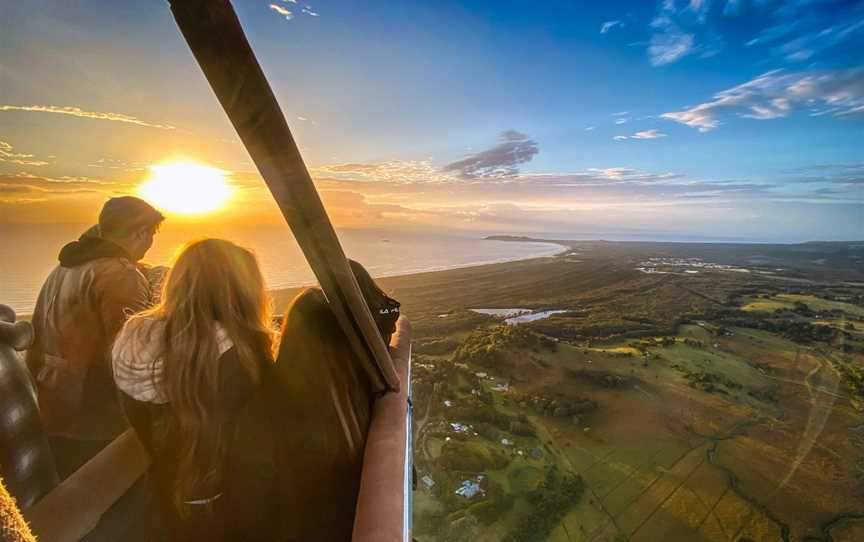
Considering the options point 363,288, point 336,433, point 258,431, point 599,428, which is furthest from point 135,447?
point 599,428

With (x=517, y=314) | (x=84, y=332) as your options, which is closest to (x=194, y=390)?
(x=84, y=332)

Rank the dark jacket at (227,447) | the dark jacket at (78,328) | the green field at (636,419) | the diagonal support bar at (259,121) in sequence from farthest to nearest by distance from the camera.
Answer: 1. the green field at (636,419)
2. the dark jacket at (78,328)
3. the dark jacket at (227,447)
4. the diagonal support bar at (259,121)

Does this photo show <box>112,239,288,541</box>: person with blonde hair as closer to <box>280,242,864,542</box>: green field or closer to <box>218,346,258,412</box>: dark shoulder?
<box>218,346,258,412</box>: dark shoulder

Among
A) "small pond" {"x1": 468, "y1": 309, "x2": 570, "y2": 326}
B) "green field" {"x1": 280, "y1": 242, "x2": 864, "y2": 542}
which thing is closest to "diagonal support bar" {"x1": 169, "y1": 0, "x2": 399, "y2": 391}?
"green field" {"x1": 280, "y1": 242, "x2": 864, "y2": 542}

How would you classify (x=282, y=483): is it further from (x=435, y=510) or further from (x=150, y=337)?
(x=435, y=510)

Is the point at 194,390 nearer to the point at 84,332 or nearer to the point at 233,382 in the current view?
the point at 233,382

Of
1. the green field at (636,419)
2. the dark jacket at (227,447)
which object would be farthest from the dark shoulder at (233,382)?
the green field at (636,419)

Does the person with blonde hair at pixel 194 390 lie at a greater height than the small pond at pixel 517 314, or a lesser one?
greater

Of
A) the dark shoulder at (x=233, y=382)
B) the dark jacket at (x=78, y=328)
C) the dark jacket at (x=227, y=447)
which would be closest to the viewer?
the dark jacket at (x=227, y=447)

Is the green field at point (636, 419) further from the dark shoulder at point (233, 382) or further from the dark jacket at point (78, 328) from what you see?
the dark shoulder at point (233, 382)
